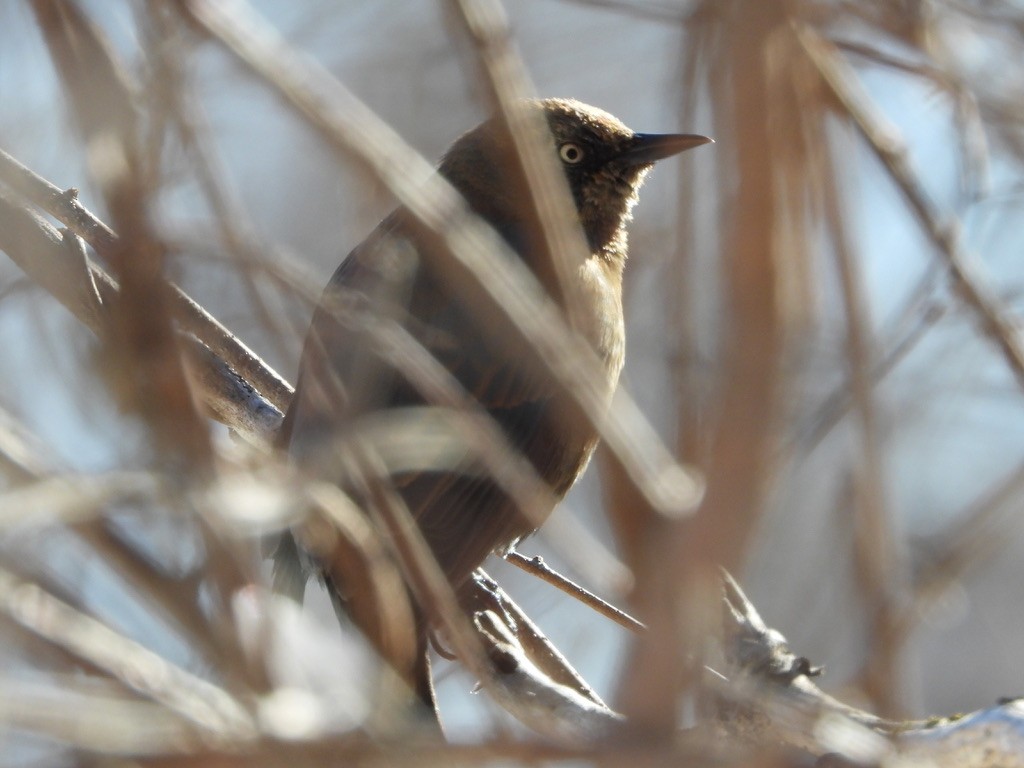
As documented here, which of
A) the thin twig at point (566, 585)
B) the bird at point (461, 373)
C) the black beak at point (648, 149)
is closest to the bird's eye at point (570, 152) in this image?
the black beak at point (648, 149)

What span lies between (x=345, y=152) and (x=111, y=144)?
598 millimetres

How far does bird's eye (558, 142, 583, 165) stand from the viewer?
205 inches

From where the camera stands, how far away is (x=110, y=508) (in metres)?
1.87

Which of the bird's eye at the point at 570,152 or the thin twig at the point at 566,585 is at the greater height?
the bird's eye at the point at 570,152

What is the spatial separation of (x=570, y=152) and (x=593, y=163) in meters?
0.11

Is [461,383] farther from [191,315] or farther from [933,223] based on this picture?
[933,223]

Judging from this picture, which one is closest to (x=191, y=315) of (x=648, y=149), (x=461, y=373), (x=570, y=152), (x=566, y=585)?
(x=461, y=373)

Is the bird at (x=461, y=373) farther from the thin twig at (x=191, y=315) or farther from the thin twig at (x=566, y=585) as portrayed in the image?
the thin twig at (x=191, y=315)

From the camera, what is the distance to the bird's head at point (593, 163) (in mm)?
5141

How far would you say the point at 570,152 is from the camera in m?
5.22

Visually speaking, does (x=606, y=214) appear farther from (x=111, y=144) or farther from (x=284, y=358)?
(x=111, y=144)

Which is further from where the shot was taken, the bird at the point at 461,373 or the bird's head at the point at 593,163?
the bird's head at the point at 593,163

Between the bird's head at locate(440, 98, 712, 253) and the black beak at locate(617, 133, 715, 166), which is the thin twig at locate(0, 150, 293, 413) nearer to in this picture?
the bird's head at locate(440, 98, 712, 253)

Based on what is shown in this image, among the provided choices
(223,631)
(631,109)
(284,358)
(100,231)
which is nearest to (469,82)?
(284,358)
